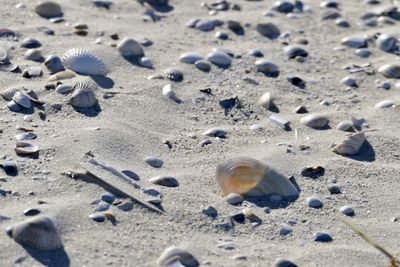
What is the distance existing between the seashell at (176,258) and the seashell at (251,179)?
37 cm

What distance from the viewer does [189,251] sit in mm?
2436

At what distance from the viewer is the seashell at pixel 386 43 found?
3.86m

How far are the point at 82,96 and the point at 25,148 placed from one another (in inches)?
14.8

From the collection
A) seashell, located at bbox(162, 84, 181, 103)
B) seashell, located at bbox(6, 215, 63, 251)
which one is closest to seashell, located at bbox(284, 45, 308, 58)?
seashell, located at bbox(162, 84, 181, 103)

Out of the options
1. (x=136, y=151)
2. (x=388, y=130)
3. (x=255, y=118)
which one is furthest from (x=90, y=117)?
(x=388, y=130)

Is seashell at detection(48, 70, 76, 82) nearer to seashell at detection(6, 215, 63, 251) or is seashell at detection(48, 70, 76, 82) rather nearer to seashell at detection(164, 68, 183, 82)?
seashell at detection(164, 68, 183, 82)

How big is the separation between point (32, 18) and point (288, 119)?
1155 millimetres

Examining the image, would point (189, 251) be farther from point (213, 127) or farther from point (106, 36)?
point (106, 36)

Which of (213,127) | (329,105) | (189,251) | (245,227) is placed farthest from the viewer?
(329,105)

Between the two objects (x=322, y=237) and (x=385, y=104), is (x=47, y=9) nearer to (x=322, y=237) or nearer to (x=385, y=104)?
(x=385, y=104)

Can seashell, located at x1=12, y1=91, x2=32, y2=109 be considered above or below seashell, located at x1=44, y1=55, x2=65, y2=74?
above

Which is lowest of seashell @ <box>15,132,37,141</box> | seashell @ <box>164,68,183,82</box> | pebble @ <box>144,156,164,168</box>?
seashell @ <box>164,68,183,82</box>

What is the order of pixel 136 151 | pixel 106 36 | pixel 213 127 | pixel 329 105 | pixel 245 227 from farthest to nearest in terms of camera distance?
pixel 106 36 → pixel 329 105 → pixel 213 127 → pixel 136 151 → pixel 245 227

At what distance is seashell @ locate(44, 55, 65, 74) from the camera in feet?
10.9
